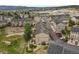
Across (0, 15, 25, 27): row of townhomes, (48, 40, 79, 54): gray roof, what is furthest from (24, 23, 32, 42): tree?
(48, 40, 79, 54): gray roof

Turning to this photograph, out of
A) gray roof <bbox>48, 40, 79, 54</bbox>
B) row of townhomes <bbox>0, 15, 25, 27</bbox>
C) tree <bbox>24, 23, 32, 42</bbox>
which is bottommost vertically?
gray roof <bbox>48, 40, 79, 54</bbox>

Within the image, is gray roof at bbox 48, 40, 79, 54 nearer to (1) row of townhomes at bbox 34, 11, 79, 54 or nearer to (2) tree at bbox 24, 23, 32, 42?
(1) row of townhomes at bbox 34, 11, 79, 54

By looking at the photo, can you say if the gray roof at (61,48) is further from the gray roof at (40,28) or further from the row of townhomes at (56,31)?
the gray roof at (40,28)

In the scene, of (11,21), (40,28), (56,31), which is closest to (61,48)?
(56,31)

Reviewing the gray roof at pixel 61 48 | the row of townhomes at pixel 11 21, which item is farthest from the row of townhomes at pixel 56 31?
the row of townhomes at pixel 11 21

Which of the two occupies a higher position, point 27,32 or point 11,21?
point 11,21

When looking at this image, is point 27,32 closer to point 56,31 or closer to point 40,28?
point 40,28

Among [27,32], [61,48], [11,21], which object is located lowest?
[61,48]
